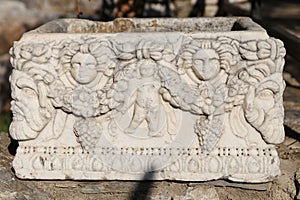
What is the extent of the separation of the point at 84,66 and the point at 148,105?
1.34 feet

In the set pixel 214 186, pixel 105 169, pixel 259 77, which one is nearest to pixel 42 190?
pixel 105 169

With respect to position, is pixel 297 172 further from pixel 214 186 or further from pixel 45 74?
pixel 45 74

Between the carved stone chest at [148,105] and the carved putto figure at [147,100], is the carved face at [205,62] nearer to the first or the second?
the carved stone chest at [148,105]

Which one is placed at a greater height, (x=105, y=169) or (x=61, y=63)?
(x=61, y=63)

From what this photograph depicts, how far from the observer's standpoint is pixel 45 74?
280 centimetres

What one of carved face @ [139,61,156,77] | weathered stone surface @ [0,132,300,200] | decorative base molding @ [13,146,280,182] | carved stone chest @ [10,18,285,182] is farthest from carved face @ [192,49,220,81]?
weathered stone surface @ [0,132,300,200]

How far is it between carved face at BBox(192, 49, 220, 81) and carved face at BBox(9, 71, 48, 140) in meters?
0.89

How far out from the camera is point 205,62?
8.98ft

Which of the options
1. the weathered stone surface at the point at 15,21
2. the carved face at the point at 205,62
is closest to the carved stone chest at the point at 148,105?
the carved face at the point at 205,62

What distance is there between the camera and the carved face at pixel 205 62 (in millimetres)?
2732

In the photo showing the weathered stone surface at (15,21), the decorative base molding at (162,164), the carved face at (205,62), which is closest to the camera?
the carved face at (205,62)

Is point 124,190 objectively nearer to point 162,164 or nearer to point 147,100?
point 162,164

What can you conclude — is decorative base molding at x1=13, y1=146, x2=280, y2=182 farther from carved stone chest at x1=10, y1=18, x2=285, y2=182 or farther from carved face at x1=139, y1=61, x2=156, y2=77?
carved face at x1=139, y1=61, x2=156, y2=77

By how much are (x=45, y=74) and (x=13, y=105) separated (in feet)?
0.86
